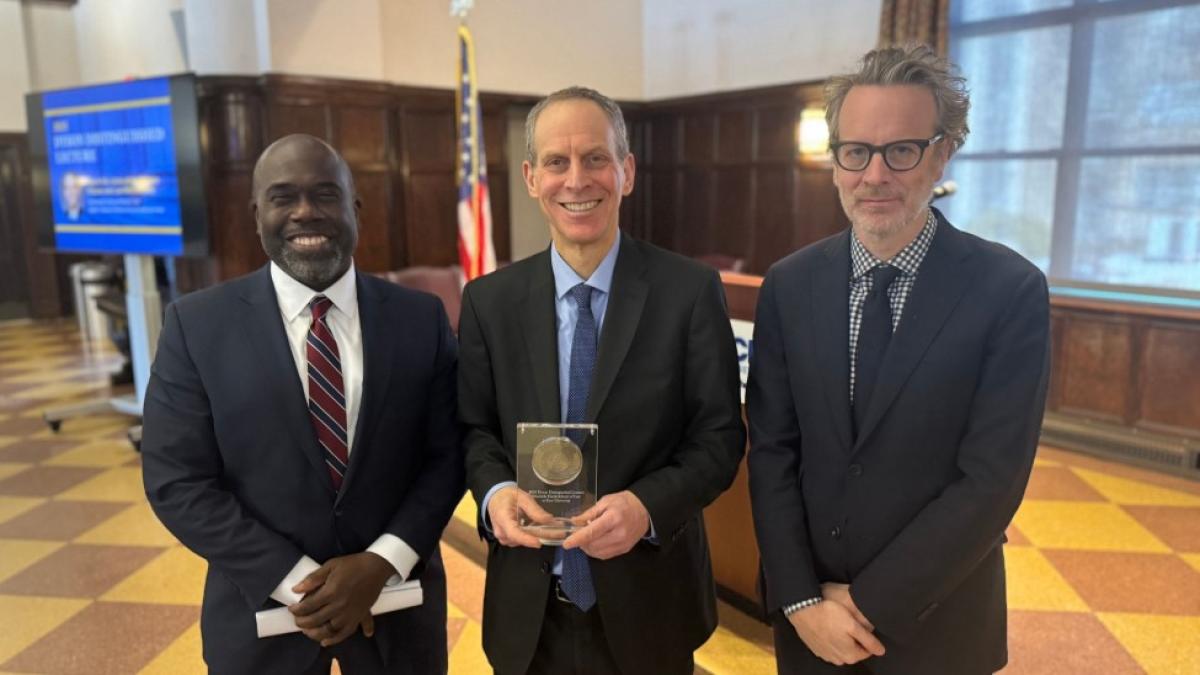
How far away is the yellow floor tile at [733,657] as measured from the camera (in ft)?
9.14

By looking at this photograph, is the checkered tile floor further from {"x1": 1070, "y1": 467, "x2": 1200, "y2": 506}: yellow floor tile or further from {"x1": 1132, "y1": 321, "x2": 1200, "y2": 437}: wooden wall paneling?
{"x1": 1132, "y1": 321, "x2": 1200, "y2": 437}: wooden wall paneling

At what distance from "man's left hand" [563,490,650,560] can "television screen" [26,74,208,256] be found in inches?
190

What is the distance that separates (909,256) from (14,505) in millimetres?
5213

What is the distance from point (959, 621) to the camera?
55.7 inches

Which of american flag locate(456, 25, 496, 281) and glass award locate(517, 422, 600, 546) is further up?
american flag locate(456, 25, 496, 281)

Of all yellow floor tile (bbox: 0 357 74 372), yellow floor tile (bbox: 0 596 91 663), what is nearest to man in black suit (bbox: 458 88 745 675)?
yellow floor tile (bbox: 0 596 91 663)

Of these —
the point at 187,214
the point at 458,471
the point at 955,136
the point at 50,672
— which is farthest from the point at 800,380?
the point at 187,214

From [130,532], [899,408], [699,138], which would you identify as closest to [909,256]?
[899,408]

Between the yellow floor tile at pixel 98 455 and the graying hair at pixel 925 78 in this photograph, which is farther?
the yellow floor tile at pixel 98 455

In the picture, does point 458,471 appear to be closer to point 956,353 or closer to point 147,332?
point 956,353

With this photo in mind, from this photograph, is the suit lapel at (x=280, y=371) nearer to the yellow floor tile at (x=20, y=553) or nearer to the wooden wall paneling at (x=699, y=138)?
the yellow floor tile at (x=20, y=553)

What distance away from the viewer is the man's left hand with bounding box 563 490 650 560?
4.47ft

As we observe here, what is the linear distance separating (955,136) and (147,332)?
6060 millimetres

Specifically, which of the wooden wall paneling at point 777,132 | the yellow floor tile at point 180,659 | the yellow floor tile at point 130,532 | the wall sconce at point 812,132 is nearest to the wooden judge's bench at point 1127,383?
the wall sconce at point 812,132
